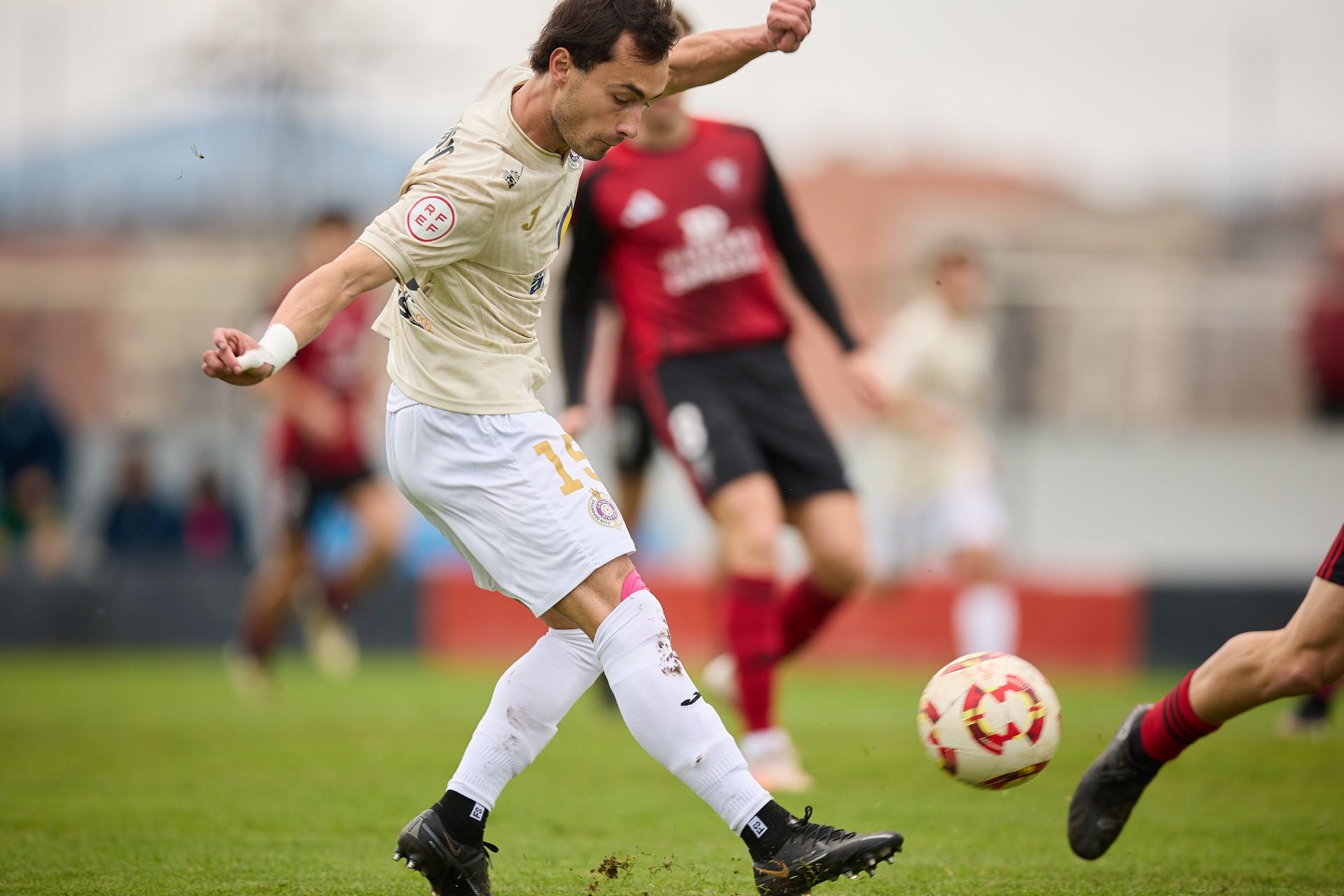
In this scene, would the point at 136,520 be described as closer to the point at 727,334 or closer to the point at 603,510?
the point at 727,334

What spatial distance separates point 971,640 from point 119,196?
54.7 ft

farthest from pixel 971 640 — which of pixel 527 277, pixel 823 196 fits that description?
pixel 823 196

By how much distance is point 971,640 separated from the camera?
31.4 ft

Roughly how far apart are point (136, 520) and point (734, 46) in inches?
448

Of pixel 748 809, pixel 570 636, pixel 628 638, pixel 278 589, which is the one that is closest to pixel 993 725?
pixel 748 809

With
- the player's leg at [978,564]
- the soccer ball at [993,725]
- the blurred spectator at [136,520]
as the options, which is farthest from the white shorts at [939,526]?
the blurred spectator at [136,520]

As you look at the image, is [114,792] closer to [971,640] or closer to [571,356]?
→ [571,356]

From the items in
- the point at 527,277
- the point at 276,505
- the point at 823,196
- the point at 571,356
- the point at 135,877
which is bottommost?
the point at 823,196

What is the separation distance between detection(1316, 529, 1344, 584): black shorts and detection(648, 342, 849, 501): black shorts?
2.38 meters

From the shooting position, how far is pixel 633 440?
8805 mm

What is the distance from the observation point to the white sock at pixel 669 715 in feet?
12.5

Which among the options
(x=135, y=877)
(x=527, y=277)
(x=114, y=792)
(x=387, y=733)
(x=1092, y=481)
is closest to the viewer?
(x=527, y=277)

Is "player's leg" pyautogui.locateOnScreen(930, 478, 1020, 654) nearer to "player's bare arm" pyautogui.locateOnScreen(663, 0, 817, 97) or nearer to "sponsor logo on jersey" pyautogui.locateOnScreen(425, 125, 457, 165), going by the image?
"player's bare arm" pyautogui.locateOnScreen(663, 0, 817, 97)

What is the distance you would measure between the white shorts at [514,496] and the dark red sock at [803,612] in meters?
2.50
